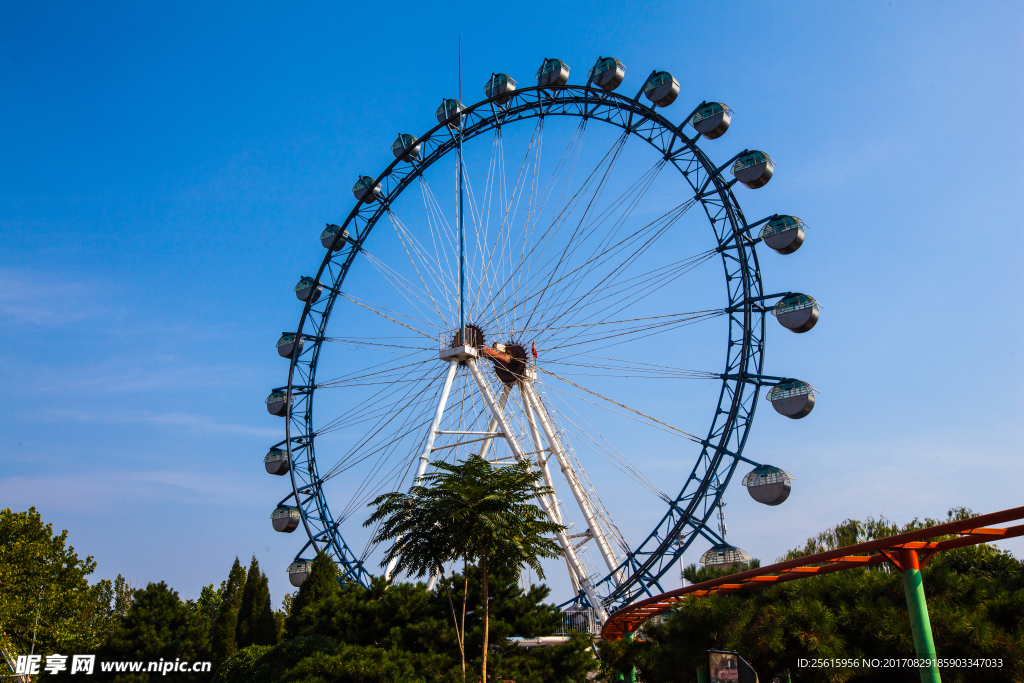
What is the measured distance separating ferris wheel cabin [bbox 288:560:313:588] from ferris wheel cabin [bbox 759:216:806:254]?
2037 centimetres

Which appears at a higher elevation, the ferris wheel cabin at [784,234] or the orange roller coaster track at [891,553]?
the ferris wheel cabin at [784,234]

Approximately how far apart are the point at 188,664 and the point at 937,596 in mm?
30075

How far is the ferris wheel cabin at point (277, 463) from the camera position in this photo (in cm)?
2989

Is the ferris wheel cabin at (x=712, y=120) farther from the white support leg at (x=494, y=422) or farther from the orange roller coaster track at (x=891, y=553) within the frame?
the orange roller coaster track at (x=891, y=553)

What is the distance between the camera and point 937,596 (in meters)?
10.9

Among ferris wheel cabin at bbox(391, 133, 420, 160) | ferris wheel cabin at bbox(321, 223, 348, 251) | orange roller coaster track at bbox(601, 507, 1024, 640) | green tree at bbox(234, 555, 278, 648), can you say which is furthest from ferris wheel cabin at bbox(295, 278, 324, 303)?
orange roller coaster track at bbox(601, 507, 1024, 640)

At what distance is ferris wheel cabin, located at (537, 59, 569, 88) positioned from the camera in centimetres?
2639

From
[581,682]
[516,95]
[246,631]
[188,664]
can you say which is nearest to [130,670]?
[188,664]

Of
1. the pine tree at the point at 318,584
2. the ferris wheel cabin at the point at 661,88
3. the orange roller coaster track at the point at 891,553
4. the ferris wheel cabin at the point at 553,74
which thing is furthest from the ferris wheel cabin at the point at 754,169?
the pine tree at the point at 318,584

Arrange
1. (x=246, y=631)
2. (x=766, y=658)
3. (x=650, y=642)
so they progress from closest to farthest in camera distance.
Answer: (x=766, y=658) → (x=650, y=642) → (x=246, y=631)

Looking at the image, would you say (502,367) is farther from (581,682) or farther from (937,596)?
(937,596)

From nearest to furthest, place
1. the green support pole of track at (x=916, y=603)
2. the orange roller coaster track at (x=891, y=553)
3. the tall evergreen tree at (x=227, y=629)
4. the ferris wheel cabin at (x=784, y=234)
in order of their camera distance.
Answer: the orange roller coaster track at (x=891, y=553), the green support pole of track at (x=916, y=603), the ferris wheel cabin at (x=784, y=234), the tall evergreen tree at (x=227, y=629)

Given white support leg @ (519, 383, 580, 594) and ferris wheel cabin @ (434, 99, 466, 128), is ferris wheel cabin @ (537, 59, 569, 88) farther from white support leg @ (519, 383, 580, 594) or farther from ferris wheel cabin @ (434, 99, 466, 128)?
white support leg @ (519, 383, 580, 594)

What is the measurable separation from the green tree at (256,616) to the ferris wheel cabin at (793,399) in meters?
24.9
